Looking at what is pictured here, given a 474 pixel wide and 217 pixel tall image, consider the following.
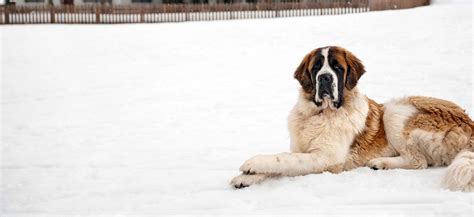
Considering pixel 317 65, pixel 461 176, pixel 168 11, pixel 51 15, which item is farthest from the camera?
pixel 168 11

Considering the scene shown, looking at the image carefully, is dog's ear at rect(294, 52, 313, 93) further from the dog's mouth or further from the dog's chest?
the dog's chest

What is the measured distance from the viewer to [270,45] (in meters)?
19.7

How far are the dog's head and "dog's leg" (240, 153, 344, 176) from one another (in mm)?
556

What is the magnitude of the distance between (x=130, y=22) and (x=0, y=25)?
5.96 m

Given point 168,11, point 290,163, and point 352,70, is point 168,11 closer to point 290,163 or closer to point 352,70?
point 352,70

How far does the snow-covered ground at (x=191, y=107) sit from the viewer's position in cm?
482

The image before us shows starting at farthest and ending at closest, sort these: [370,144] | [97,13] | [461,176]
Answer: [97,13], [370,144], [461,176]

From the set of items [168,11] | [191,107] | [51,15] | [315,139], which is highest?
[168,11]

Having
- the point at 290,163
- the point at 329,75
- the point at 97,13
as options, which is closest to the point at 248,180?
the point at 290,163

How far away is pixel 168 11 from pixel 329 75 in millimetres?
23728

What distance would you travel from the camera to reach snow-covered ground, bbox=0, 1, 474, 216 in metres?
4.82

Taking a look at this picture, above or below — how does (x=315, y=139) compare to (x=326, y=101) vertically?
below

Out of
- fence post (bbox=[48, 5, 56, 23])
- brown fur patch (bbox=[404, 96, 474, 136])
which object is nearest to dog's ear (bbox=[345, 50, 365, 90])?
brown fur patch (bbox=[404, 96, 474, 136])

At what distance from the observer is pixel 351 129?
17.8 ft
